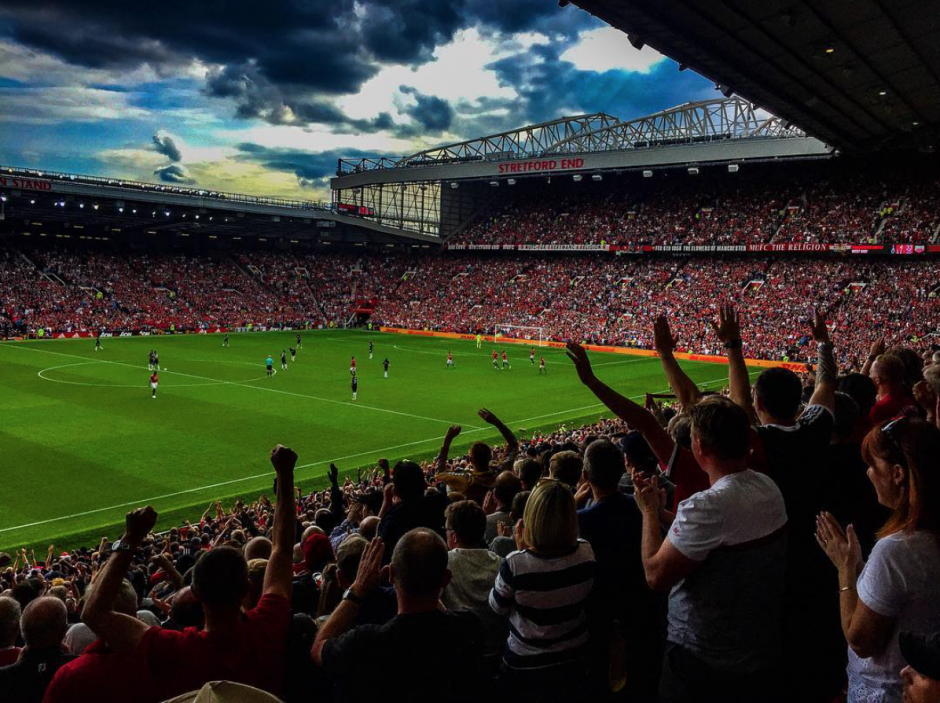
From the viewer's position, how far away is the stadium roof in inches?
654

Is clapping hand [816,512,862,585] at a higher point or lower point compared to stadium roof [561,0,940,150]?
lower

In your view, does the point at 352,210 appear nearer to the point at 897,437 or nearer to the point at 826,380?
the point at 826,380

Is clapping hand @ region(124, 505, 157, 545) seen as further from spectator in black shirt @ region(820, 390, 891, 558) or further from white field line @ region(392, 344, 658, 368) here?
white field line @ region(392, 344, 658, 368)

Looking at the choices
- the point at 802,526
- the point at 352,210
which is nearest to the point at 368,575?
the point at 802,526

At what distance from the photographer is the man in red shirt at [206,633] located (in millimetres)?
3555

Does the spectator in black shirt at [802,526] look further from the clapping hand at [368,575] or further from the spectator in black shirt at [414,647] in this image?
the clapping hand at [368,575]

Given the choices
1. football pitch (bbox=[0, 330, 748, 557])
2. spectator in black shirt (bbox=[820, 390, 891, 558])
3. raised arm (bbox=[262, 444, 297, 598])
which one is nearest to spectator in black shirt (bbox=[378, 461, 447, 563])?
raised arm (bbox=[262, 444, 297, 598])

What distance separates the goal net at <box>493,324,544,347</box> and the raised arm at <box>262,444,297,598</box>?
62.8 metres

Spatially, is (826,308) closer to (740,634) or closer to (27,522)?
(27,522)

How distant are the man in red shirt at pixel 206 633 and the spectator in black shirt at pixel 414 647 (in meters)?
0.34

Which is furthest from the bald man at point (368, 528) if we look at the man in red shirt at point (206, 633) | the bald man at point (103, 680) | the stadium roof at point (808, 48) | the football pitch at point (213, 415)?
the football pitch at point (213, 415)

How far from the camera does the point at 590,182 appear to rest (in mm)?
82250

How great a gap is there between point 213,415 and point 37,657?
1080 inches

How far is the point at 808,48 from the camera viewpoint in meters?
19.0
